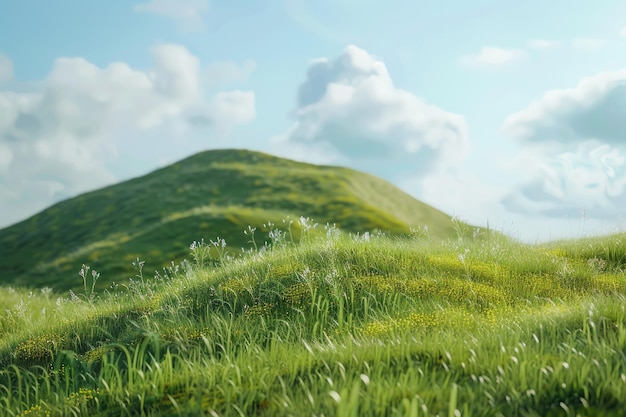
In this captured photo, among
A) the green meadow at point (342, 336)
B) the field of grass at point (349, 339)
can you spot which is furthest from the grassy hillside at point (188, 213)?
the field of grass at point (349, 339)

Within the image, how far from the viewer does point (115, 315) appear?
407 inches

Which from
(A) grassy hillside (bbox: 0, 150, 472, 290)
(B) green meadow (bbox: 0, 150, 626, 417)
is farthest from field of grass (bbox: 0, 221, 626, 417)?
(A) grassy hillside (bbox: 0, 150, 472, 290)

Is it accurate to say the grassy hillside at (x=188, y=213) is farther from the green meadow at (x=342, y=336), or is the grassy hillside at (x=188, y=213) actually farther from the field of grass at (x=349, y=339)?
the field of grass at (x=349, y=339)

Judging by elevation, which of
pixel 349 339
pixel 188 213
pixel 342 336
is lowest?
pixel 342 336

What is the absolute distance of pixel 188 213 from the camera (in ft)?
112

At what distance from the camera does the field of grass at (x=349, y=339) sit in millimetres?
4641

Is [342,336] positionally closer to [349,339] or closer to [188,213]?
[349,339]

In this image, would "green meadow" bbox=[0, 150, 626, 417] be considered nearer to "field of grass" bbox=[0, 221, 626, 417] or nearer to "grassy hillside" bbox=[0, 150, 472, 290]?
"field of grass" bbox=[0, 221, 626, 417]

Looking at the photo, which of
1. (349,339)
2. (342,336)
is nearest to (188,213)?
(342,336)

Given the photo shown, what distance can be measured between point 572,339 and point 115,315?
23.9ft

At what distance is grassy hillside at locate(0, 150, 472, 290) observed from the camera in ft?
96.5

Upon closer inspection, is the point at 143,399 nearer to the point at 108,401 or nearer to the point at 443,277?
the point at 108,401

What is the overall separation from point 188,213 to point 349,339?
1137 inches

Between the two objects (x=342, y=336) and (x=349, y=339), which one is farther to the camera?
(x=342, y=336)
